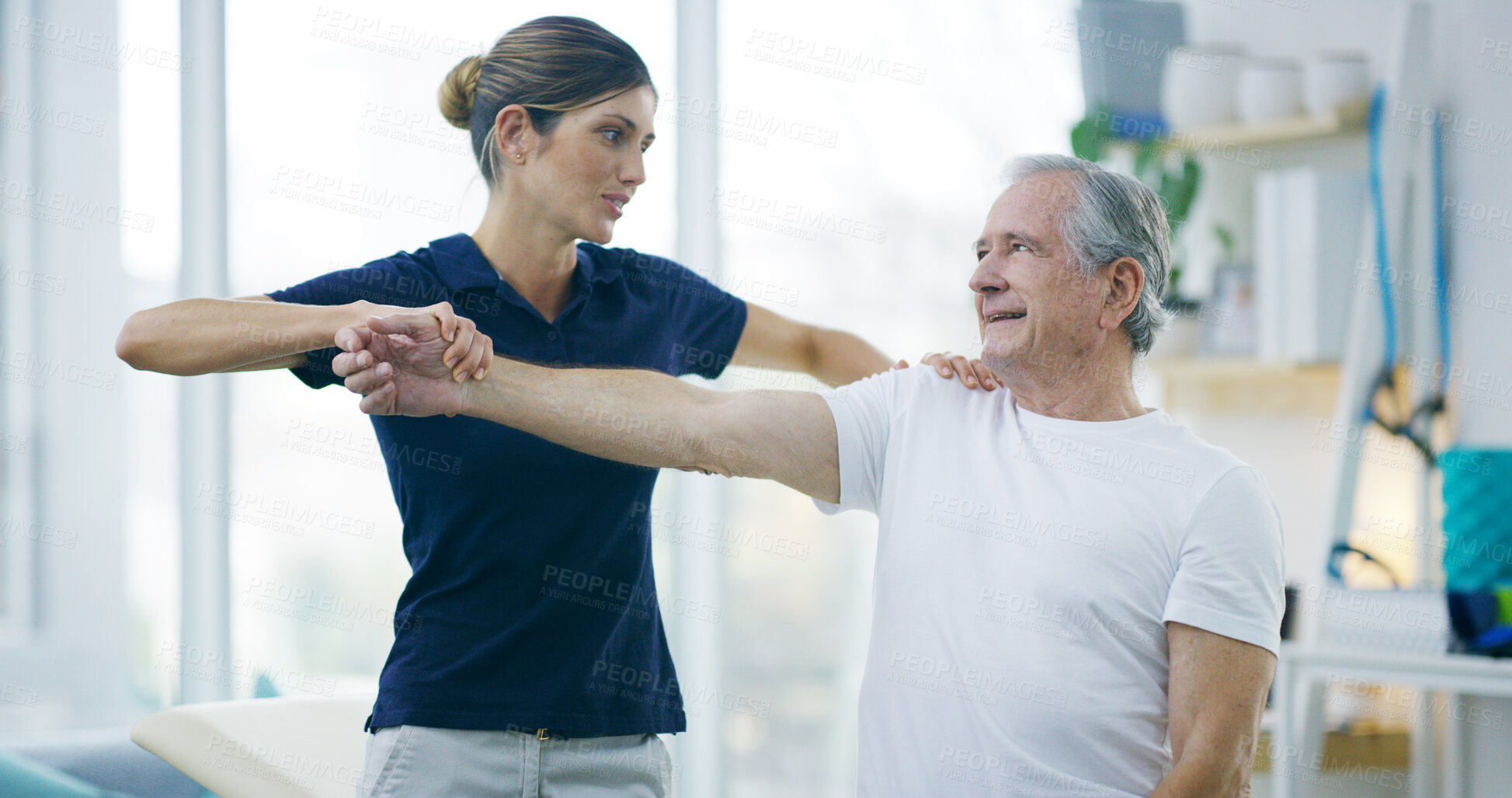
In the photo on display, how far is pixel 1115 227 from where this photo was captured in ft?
4.93

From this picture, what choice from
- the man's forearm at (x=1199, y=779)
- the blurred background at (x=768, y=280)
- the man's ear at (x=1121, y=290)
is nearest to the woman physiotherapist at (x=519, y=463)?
the man's ear at (x=1121, y=290)

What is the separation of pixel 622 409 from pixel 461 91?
1.82 ft

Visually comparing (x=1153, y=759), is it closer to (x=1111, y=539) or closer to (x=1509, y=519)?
(x=1111, y=539)

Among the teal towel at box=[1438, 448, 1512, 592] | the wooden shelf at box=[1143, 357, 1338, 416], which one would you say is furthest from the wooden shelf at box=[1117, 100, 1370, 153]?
the teal towel at box=[1438, 448, 1512, 592]

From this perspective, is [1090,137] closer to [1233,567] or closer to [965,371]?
[965,371]

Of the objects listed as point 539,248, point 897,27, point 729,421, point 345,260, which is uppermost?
point 897,27

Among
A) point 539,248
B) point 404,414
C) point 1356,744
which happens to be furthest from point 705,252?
point 1356,744

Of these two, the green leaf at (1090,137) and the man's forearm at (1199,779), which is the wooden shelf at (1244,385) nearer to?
the green leaf at (1090,137)

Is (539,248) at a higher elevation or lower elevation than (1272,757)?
higher

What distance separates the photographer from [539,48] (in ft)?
4.92

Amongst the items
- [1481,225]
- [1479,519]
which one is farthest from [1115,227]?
[1481,225]

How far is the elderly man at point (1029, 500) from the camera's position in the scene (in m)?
1.32

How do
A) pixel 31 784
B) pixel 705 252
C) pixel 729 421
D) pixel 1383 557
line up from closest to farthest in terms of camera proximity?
1. pixel 729 421
2. pixel 31 784
3. pixel 1383 557
4. pixel 705 252

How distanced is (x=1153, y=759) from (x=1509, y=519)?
1.58 m
